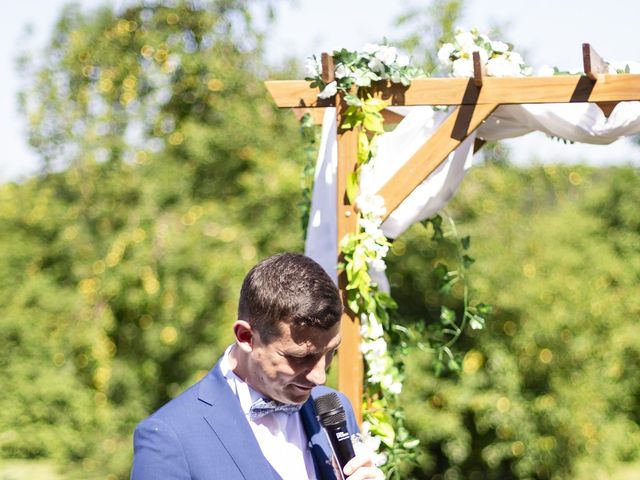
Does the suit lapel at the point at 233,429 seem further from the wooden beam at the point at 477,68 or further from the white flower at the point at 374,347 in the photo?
the wooden beam at the point at 477,68

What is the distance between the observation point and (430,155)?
4516 mm

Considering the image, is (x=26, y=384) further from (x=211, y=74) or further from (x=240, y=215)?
(x=211, y=74)

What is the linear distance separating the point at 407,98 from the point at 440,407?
3852mm

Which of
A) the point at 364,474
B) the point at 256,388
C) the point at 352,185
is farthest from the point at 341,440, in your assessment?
the point at 352,185

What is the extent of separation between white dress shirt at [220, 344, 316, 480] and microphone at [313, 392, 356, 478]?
0.33 ft

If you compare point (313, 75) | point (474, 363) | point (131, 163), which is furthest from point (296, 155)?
point (313, 75)

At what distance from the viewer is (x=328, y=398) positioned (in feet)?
8.39

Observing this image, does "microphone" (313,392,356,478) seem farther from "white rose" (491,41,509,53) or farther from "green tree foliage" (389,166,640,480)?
"green tree foliage" (389,166,640,480)

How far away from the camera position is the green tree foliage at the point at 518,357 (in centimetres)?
769

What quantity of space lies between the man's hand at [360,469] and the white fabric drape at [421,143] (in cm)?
220

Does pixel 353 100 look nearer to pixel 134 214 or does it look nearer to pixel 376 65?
pixel 376 65

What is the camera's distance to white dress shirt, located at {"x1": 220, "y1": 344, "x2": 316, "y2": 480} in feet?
8.32

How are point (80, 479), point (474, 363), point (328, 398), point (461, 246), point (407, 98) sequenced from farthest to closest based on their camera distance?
point (80, 479) < point (474, 363) < point (461, 246) < point (407, 98) < point (328, 398)

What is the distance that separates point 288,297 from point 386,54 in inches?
89.8
